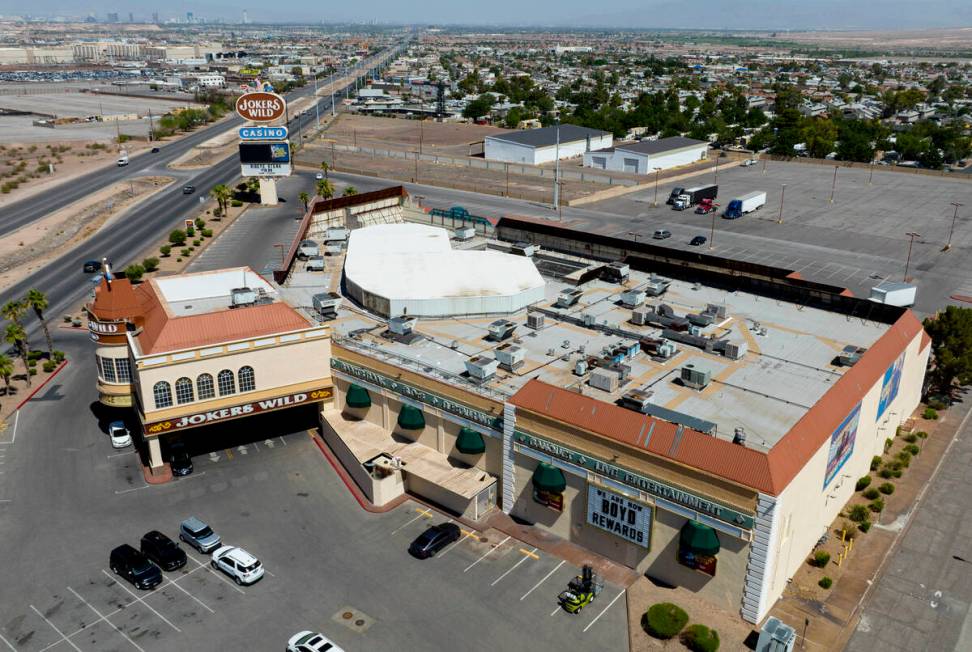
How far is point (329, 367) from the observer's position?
57625mm

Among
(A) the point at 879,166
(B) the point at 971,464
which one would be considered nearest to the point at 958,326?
(B) the point at 971,464

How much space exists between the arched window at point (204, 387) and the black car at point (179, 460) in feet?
16.2

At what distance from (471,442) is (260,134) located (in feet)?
348

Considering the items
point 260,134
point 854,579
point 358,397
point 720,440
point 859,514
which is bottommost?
point 854,579

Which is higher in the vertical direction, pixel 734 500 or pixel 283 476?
pixel 734 500

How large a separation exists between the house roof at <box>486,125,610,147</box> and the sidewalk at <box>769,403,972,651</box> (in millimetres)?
140604

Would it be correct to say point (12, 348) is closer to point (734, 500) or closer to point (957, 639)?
point (734, 500)

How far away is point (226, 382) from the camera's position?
53906 millimetres

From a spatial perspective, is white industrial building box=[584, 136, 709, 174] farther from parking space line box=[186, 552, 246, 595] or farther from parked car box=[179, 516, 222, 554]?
parking space line box=[186, 552, 246, 595]

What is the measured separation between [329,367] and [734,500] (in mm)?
31303

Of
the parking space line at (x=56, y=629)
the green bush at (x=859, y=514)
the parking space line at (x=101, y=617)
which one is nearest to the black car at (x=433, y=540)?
the parking space line at (x=101, y=617)

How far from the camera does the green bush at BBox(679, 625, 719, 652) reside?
3831 centimetres

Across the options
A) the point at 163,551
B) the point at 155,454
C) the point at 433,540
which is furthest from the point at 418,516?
the point at 155,454

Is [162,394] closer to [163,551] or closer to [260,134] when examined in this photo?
[163,551]
